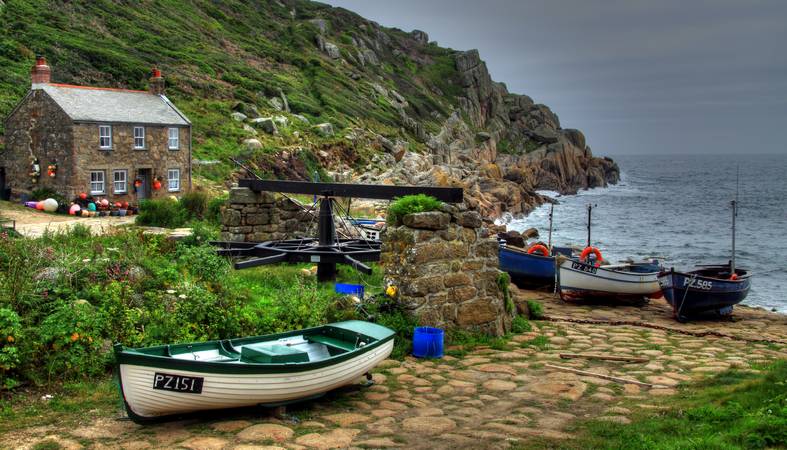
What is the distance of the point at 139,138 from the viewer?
92.8 feet

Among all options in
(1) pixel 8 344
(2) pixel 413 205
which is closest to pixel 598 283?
(2) pixel 413 205

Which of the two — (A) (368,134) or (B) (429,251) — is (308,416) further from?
(A) (368,134)

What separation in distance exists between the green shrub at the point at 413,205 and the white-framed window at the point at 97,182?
19156mm

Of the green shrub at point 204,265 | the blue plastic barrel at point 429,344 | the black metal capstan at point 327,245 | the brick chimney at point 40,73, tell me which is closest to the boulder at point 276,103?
the brick chimney at point 40,73

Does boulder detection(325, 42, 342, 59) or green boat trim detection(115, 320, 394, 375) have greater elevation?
boulder detection(325, 42, 342, 59)

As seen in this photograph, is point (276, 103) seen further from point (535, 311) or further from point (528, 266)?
point (535, 311)

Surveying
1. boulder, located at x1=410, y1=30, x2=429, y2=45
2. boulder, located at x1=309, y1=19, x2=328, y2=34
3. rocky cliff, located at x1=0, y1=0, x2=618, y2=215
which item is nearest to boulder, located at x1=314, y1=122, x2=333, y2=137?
rocky cliff, located at x1=0, y1=0, x2=618, y2=215

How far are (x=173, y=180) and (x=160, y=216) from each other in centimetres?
933

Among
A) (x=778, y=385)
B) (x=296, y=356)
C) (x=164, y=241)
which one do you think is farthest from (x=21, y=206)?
(x=778, y=385)

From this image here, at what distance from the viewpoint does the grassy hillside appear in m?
39.4

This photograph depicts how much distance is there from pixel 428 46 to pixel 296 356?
4781 inches

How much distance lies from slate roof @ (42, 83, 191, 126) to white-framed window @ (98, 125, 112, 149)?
0.32 meters

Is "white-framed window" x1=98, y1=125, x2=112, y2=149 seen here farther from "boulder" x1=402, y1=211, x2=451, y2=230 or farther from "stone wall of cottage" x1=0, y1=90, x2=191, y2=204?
"boulder" x1=402, y1=211, x2=451, y2=230

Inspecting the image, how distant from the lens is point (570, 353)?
1159 cm
